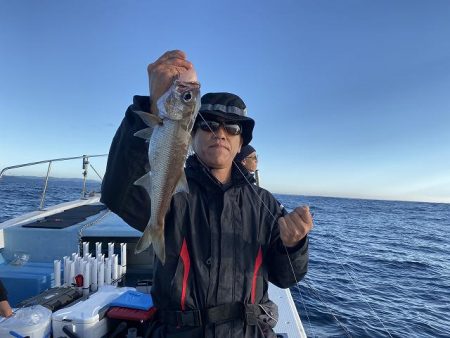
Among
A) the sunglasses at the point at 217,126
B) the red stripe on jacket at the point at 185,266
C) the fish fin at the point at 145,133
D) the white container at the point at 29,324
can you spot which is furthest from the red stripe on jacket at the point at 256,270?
the white container at the point at 29,324

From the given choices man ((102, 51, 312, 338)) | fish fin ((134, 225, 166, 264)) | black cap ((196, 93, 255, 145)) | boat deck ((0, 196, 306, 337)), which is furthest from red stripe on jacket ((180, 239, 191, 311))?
boat deck ((0, 196, 306, 337))

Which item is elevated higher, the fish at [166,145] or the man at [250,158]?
the man at [250,158]

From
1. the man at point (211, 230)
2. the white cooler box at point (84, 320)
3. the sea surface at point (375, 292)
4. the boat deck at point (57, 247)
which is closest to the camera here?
the man at point (211, 230)

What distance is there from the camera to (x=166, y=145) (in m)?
2.05

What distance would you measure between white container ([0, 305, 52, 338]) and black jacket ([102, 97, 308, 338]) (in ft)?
6.37

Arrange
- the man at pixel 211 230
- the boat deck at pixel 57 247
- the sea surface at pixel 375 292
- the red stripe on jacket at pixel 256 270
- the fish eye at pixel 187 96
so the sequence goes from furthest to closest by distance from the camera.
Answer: the sea surface at pixel 375 292 → the boat deck at pixel 57 247 → the red stripe on jacket at pixel 256 270 → the man at pixel 211 230 → the fish eye at pixel 187 96

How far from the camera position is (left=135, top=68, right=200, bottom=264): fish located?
2.02 m

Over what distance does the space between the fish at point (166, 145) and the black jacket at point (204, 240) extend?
0.49ft

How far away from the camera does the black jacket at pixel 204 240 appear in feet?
7.27

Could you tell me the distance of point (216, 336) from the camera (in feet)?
7.30

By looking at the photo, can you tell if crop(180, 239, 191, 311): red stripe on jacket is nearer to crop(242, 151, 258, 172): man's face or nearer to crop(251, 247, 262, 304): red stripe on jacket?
crop(251, 247, 262, 304): red stripe on jacket

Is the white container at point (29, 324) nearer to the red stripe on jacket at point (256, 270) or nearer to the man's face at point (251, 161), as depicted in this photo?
the red stripe on jacket at point (256, 270)

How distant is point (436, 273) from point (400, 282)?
3080mm

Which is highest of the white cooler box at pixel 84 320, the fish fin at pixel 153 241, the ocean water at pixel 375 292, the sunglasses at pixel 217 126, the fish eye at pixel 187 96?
the fish eye at pixel 187 96
